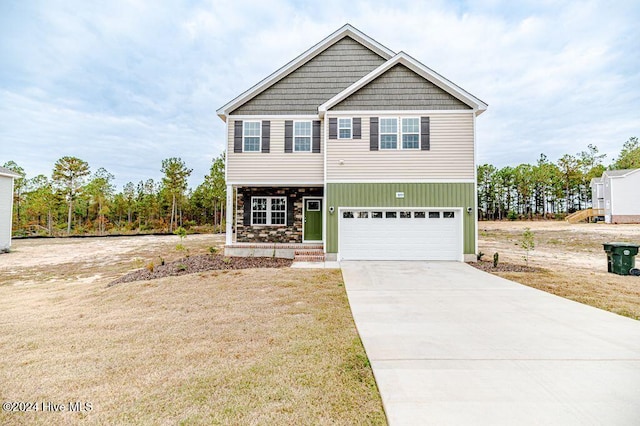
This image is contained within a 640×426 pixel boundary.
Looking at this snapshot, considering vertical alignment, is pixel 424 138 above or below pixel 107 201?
above

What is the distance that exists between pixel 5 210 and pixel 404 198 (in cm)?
2037

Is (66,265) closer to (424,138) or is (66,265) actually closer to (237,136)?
(237,136)

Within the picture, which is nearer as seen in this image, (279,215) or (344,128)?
(344,128)

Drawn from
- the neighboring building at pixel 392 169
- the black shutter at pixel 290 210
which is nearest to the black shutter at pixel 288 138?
the neighboring building at pixel 392 169

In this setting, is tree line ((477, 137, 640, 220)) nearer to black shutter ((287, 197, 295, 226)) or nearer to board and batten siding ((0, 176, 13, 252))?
black shutter ((287, 197, 295, 226))

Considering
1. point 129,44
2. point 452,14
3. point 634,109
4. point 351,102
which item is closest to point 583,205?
point 634,109

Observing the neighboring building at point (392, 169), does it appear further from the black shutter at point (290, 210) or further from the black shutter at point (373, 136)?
the black shutter at point (290, 210)

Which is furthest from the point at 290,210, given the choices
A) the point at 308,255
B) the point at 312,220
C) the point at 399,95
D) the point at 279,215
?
the point at 399,95

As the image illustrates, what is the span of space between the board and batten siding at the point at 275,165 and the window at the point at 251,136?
0.73 ft

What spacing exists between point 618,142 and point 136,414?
62.8 metres

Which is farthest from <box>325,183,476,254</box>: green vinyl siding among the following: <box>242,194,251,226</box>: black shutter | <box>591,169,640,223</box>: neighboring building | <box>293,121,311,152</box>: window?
<box>591,169,640,223</box>: neighboring building

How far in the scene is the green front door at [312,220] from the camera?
45.3 ft

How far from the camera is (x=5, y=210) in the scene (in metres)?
16.1

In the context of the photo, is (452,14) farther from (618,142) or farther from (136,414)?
(618,142)
